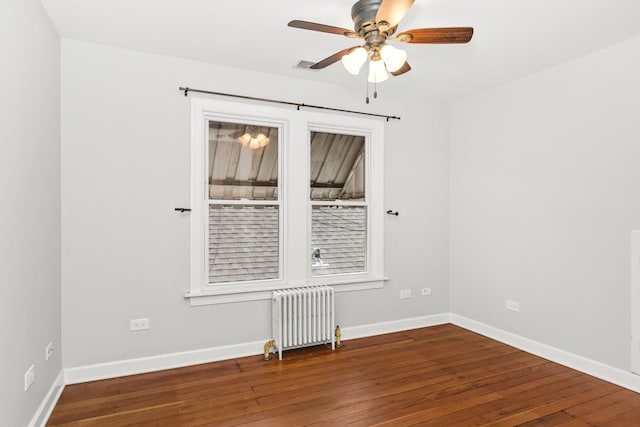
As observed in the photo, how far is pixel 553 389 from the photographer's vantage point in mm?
2924

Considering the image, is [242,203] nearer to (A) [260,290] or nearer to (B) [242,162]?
(B) [242,162]

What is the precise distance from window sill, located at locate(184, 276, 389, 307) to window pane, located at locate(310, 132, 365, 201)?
0.90 meters

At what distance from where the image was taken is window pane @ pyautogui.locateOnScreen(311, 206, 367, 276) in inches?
160

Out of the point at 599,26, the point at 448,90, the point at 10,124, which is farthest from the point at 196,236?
the point at 599,26

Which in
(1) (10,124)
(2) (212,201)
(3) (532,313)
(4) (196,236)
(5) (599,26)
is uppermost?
(5) (599,26)

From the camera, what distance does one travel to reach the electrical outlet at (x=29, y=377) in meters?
A: 2.18

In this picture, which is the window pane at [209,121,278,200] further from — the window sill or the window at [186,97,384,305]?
the window sill

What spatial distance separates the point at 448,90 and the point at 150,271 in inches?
140

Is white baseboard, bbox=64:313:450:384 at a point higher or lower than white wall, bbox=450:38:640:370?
lower

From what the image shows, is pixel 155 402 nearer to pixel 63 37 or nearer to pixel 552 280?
pixel 63 37

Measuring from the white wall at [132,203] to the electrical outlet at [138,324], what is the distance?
0.03 m

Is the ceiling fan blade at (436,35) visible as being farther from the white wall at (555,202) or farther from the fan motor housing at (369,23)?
the white wall at (555,202)

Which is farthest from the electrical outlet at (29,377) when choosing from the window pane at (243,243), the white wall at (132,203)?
the window pane at (243,243)

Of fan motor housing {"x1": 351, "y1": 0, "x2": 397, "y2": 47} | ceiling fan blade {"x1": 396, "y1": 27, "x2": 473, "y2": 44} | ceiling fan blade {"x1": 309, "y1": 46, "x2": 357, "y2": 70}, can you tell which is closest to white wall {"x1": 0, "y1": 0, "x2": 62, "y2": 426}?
ceiling fan blade {"x1": 309, "y1": 46, "x2": 357, "y2": 70}
